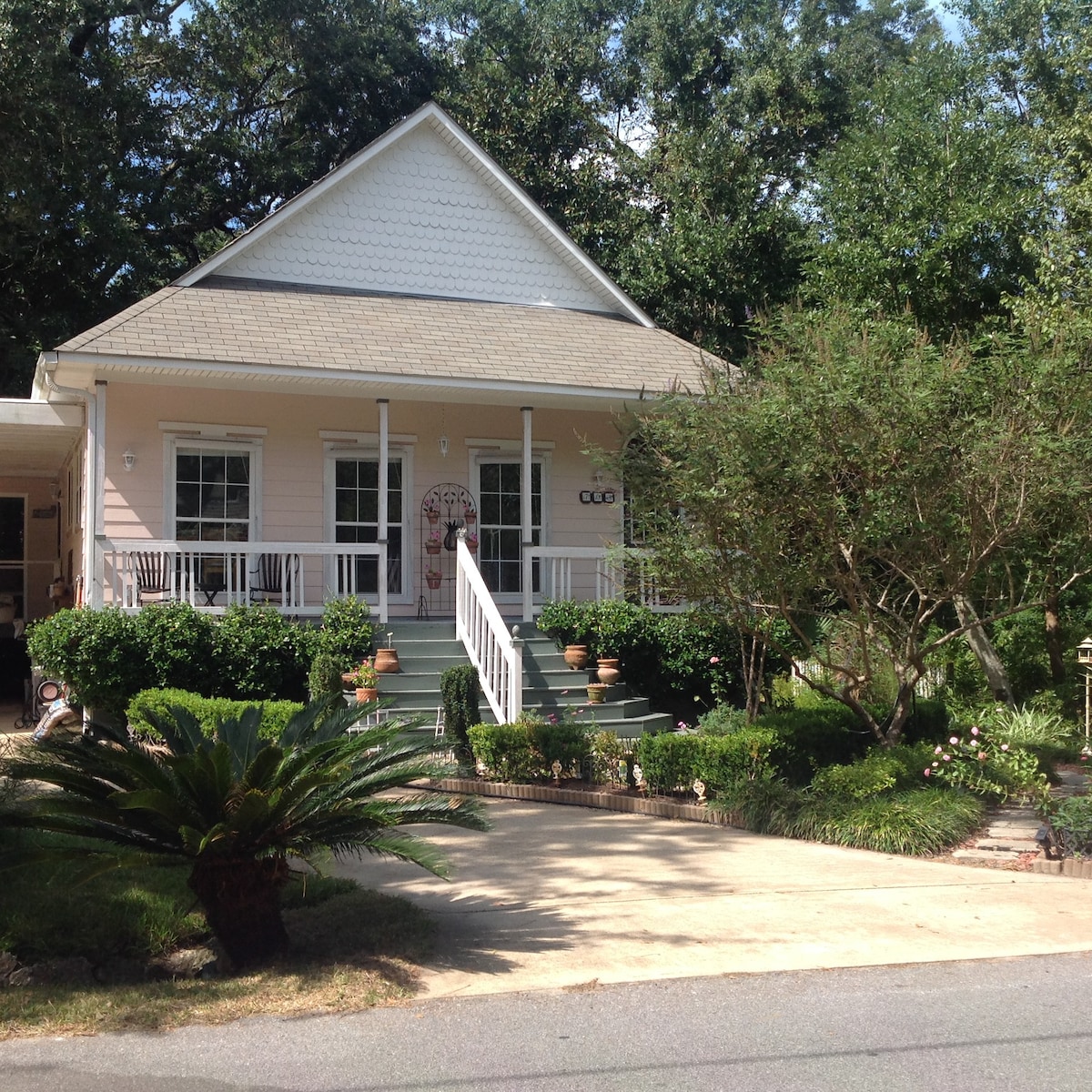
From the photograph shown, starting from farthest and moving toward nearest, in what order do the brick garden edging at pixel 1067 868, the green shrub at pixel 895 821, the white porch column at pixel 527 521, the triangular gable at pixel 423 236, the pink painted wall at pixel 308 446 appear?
the triangular gable at pixel 423 236, the white porch column at pixel 527 521, the pink painted wall at pixel 308 446, the green shrub at pixel 895 821, the brick garden edging at pixel 1067 868

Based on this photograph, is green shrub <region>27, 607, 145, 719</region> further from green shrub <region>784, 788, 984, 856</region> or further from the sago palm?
green shrub <region>784, 788, 984, 856</region>

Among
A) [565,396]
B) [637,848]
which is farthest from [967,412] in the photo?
[565,396]

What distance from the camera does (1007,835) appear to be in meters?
8.99

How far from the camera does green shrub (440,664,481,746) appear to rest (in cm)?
1153

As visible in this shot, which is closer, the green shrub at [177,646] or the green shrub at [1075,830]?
the green shrub at [1075,830]

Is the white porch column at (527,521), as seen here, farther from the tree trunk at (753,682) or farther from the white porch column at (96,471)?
the white porch column at (96,471)

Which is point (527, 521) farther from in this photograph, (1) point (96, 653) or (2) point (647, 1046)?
(2) point (647, 1046)

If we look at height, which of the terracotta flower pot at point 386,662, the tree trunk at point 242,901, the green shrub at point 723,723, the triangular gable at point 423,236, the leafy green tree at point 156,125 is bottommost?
the tree trunk at point 242,901

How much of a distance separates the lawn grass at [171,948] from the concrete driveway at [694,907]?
31cm

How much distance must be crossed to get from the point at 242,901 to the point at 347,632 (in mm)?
7650

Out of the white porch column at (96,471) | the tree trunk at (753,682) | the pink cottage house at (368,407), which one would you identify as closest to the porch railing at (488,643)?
the pink cottage house at (368,407)

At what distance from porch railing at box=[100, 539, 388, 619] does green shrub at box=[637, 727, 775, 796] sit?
15.5 feet

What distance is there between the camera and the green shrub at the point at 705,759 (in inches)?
391

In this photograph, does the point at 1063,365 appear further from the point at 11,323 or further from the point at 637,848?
the point at 11,323
